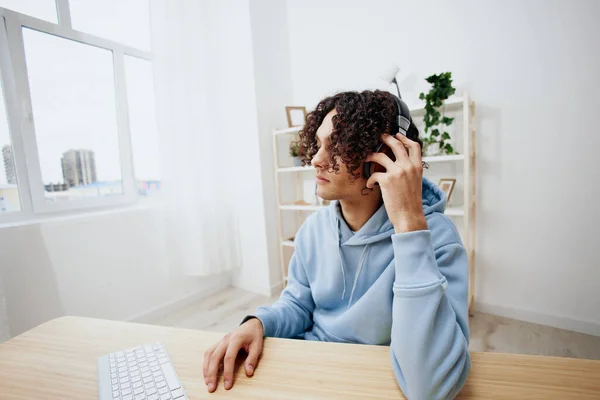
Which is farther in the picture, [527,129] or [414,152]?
[527,129]

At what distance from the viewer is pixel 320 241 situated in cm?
96

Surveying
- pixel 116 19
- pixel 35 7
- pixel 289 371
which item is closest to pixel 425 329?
pixel 289 371

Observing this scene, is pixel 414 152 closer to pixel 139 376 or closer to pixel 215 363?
pixel 215 363

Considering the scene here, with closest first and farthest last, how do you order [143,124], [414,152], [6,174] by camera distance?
[414,152] < [6,174] < [143,124]

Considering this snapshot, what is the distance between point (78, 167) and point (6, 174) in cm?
41

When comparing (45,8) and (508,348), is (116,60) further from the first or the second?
(508,348)

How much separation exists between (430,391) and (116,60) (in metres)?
2.80

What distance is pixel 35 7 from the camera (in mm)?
1935

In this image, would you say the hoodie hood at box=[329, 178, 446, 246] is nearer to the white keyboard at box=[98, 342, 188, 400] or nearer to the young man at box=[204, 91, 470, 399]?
the young man at box=[204, 91, 470, 399]

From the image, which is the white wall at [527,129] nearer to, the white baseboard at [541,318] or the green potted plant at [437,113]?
the white baseboard at [541,318]

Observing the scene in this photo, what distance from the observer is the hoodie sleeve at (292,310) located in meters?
0.80

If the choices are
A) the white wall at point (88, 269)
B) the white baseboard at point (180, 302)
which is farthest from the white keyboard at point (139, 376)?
the white baseboard at point (180, 302)

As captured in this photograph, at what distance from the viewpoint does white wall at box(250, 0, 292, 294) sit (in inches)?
102

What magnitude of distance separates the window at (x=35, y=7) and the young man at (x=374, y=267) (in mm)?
2139
